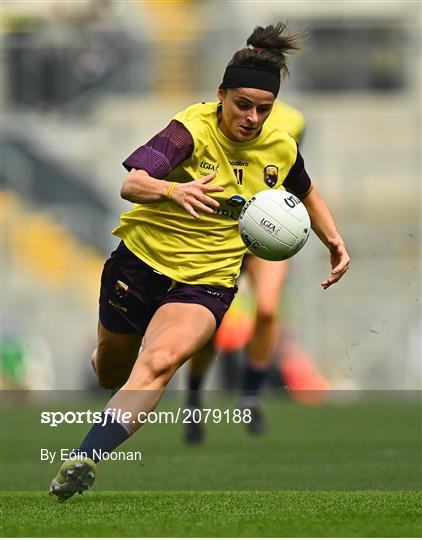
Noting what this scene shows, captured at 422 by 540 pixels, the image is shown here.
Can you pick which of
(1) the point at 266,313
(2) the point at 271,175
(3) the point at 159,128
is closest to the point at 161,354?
(2) the point at 271,175

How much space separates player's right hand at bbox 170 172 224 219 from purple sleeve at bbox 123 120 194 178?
27 centimetres

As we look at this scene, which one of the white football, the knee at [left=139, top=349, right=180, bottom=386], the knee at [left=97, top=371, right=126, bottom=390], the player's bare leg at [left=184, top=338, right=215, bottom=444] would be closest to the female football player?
the knee at [left=139, top=349, right=180, bottom=386]

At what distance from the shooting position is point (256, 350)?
10.8 meters

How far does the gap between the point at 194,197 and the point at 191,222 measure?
2.29 ft

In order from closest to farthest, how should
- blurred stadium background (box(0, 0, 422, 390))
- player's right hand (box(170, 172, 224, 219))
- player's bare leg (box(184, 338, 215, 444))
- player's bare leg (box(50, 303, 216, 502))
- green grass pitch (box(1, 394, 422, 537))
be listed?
green grass pitch (box(1, 394, 422, 537))
player's bare leg (box(50, 303, 216, 502))
player's right hand (box(170, 172, 224, 219))
player's bare leg (box(184, 338, 215, 444))
blurred stadium background (box(0, 0, 422, 390))

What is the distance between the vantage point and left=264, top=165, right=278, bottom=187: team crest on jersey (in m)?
7.01

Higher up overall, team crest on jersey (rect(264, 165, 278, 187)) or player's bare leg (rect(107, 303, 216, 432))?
team crest on jersey (rect(264, 165, 278, 187))

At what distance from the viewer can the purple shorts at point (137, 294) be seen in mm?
6855

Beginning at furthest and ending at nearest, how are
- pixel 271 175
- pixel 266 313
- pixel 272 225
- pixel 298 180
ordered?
pixel 266 313, pixel 298 180, pixel 271 175, pixel 272 225

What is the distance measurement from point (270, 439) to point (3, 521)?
5.64 metres

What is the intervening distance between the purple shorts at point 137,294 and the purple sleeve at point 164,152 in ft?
2.13

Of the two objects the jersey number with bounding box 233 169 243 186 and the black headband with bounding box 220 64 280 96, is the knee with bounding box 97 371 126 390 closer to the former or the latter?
the jersey number with bounding box 233 169 243 186

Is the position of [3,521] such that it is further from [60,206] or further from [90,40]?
[90,40]

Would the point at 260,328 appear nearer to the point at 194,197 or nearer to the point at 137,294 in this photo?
the point at 137,294
